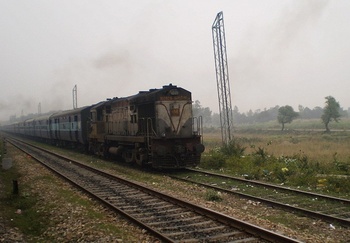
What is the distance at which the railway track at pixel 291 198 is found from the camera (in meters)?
7.39

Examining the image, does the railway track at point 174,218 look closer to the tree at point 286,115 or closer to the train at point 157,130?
the train at point 157,130

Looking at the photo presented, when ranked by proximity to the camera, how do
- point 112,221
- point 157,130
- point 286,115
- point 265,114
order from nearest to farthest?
point 112,221 → point 157,130 → point 286,115 → point 265,114

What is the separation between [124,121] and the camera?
1747 cm

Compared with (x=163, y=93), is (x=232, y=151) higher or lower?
lower

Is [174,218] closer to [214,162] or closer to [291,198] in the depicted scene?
[291,198]

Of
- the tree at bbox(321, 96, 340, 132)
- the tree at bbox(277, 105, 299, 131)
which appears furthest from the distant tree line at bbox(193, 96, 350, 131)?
the tree at bbox(321, 96, 340, 132)

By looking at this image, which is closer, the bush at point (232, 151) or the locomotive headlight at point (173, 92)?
the locomotive headlight at point (173, 92)

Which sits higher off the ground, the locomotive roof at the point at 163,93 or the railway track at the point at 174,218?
the locomotive roof at the point at 163,93

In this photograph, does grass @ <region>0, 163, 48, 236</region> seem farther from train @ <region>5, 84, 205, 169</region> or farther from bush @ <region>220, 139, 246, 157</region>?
bush @ <region>220, 139, 246, 157</region>

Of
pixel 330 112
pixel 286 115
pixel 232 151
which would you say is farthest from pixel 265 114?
pixel 232 151

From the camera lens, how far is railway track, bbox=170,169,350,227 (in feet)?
24.2

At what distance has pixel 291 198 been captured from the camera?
920cm

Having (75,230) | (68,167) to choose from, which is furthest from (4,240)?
(68,167)

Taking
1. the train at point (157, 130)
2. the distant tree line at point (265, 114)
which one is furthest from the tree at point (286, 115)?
the train at point (157, 130)
